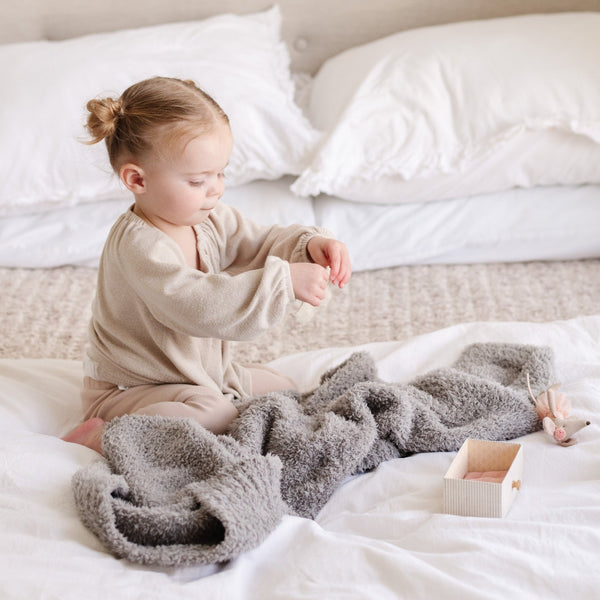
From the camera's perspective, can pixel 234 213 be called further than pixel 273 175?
No

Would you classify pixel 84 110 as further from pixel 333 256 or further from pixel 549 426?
pixel 549 426

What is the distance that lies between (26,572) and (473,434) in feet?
1.93

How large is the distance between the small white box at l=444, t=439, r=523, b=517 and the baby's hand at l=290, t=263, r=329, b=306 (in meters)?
0.27

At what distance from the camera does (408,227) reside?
2016mm

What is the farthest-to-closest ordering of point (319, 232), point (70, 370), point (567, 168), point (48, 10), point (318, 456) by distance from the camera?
point (48, 10) → point (567, 168) → point (70, 370) → point (319, 232) → point (318, 456)

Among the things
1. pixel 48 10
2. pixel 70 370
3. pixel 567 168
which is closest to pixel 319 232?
pixel 70 370

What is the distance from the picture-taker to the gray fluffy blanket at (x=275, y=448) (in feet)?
3.11

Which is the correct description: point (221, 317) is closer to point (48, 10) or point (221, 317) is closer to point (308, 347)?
point (308, 347)

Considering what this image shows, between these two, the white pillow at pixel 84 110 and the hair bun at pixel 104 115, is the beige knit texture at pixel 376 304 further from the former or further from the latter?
the hair bun at pixel 104 115

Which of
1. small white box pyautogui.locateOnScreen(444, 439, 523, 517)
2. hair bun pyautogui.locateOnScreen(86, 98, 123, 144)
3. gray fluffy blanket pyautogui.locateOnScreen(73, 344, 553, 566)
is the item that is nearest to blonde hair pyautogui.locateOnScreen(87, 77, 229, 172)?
hair bun pyautogui.locateOnScreen(86, 98, 123, 144)

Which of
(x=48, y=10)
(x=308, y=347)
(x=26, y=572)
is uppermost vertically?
(x=48, y=10)

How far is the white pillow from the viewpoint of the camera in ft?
6.43

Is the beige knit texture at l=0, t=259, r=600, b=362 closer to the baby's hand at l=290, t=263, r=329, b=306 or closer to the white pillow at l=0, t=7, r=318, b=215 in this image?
the white pillow at l=0, t=7, r=318, b=215

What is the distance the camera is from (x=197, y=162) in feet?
3.85
